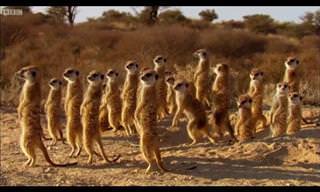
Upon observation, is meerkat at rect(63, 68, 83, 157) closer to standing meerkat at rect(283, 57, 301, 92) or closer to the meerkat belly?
the meerkat belly

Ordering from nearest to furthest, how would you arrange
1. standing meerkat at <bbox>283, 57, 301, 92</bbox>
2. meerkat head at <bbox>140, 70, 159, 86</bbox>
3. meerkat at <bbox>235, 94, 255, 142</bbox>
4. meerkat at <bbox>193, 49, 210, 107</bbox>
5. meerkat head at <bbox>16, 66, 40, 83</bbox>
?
meerkat head at <bbox>140, 70, 159, 86</bbox> < meerkat head at <bbox>16, 66, 40, 83</bbox> < meerkat at <bbox>235, 94, 255, 142</bbox> < standing meerkat at <bbox>283, 57, 301, 92</bbox> < meerkat at <bbox>193, 49, 210, 107</bbox>

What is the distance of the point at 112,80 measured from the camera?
348 inches

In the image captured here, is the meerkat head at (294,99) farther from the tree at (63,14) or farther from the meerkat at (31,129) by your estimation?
the tree at (63,14)

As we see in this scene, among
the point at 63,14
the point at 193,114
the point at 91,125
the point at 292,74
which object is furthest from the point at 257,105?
the point at 63,14

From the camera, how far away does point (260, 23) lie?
31672 mm

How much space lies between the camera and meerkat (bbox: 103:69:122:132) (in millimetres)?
8781

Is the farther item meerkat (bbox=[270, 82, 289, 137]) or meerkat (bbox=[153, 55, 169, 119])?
meerkat (bbox=[153, 55, 169, 119])

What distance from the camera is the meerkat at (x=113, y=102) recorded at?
8.78 meters

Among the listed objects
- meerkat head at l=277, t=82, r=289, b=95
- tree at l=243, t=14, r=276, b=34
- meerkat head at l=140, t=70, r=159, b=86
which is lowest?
meerkat head at l=277, t=82, r=289, b=95

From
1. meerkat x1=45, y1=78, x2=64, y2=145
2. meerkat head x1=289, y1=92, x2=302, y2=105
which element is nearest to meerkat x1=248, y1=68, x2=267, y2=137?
meerkat head x1=289, y1=92, x2=302, y2=105

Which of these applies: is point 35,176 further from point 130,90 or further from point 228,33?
point 228,33

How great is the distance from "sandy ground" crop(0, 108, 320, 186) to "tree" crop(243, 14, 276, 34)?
23.5 m
